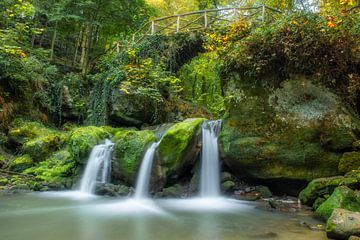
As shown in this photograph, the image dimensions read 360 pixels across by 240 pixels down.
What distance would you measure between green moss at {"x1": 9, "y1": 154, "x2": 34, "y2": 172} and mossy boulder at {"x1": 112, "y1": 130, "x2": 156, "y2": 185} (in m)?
3.19

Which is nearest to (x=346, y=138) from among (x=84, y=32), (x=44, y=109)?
(x=44, y=109)

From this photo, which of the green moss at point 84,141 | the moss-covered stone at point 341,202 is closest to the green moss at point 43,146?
the green moss at point 84,141

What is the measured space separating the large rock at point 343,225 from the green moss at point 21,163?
877 cm

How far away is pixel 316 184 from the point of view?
569cm

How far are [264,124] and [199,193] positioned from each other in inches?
94.2

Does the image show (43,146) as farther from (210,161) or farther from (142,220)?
(142,220)

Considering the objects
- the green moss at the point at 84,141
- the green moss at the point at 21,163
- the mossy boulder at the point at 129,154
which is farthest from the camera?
the green moss at the point at 21,163

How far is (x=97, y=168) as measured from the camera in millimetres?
8266

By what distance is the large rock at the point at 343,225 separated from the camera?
12.0 ft

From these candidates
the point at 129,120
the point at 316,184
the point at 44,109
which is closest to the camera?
the point at 316,184

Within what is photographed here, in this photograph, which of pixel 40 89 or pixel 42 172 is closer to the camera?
pixel 42 172

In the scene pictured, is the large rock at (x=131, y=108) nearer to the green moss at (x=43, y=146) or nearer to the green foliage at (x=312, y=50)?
the green moss at (x=43, y=146)

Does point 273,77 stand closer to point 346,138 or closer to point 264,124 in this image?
point 264,124

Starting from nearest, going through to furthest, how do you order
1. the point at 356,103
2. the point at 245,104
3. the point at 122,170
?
1. the point at 356,103
2. the point at 245,104
3. the point at 122,170
